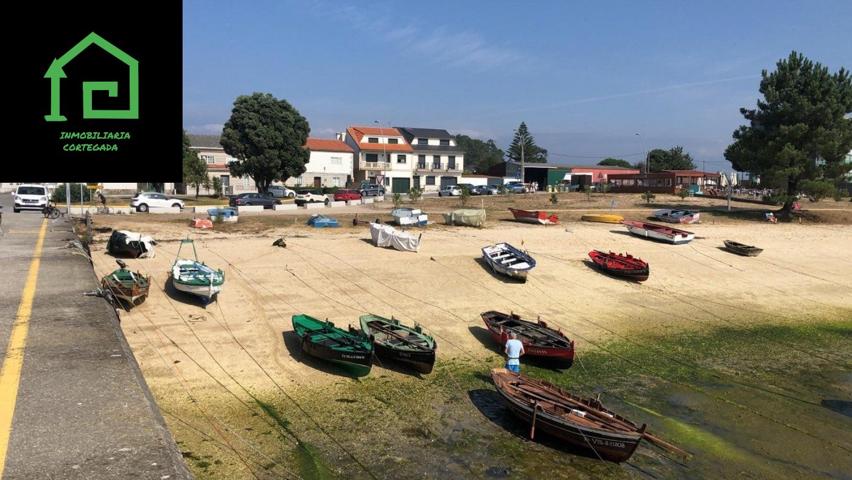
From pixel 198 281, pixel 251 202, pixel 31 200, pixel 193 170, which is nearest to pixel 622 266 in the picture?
pixel 198 281

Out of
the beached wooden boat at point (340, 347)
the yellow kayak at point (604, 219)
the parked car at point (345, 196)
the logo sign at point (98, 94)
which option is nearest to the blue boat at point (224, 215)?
the parked car at point (345, 196)

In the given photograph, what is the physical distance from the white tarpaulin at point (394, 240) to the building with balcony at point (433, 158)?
58257 millimetres

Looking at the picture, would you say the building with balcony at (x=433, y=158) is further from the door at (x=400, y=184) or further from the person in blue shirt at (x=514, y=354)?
the person in blue shirt at (x=514, y=354)

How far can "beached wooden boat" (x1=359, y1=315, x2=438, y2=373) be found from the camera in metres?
18.5

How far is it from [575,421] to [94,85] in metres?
12.3

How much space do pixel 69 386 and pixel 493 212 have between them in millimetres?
45906

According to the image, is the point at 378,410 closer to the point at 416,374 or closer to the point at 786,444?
the point at 416,374

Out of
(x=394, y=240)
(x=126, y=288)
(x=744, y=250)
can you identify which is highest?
(x=394, y=240)

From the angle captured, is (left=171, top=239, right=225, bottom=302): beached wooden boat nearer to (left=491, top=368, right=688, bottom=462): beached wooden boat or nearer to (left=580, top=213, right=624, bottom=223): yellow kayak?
(left=491, top=368, right=688, bottom=462): beached wooden boat

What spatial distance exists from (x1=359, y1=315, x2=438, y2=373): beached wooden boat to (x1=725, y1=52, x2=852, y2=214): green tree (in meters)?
43.7

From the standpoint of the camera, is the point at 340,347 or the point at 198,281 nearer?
the point at 340,347

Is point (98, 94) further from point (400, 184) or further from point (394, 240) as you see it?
point (400, 184)

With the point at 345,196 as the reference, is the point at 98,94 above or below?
above

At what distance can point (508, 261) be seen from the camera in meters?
31.1
